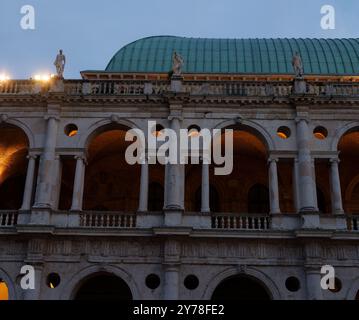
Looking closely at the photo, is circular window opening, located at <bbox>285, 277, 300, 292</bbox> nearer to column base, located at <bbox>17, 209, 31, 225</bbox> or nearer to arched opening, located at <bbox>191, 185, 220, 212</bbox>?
arched opening, located at <bbox>191, 185, 220, 212</bbox>

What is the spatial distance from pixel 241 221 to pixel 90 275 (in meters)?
6.78

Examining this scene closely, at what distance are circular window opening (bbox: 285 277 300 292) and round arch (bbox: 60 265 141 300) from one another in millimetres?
6163

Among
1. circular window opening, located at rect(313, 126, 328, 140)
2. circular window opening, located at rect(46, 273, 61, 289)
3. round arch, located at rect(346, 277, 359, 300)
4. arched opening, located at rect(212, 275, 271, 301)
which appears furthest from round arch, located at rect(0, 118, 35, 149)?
round arch, located at rect(346, 277, 359, 300)

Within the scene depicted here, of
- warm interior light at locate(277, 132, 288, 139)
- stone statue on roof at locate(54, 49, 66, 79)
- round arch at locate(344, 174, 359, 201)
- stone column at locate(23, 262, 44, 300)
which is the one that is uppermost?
stone statue on roof at locate(54, 49, 66, 79)

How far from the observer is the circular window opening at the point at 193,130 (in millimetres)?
25359

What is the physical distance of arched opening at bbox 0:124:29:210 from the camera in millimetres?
27734

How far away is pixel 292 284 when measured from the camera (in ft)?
74.7

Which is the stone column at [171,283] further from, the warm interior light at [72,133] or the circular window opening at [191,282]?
the warm interior light at [72,133]

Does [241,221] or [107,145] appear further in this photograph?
[107,145]

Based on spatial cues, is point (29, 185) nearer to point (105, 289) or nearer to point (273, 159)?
point (105, 289)

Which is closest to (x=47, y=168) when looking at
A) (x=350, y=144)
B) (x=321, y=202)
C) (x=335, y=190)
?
(x=335, y=190)

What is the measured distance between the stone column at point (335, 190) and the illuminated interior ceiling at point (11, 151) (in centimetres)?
1502

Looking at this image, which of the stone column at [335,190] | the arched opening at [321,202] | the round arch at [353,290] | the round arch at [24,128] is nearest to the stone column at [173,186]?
the round arch at [24,128]
